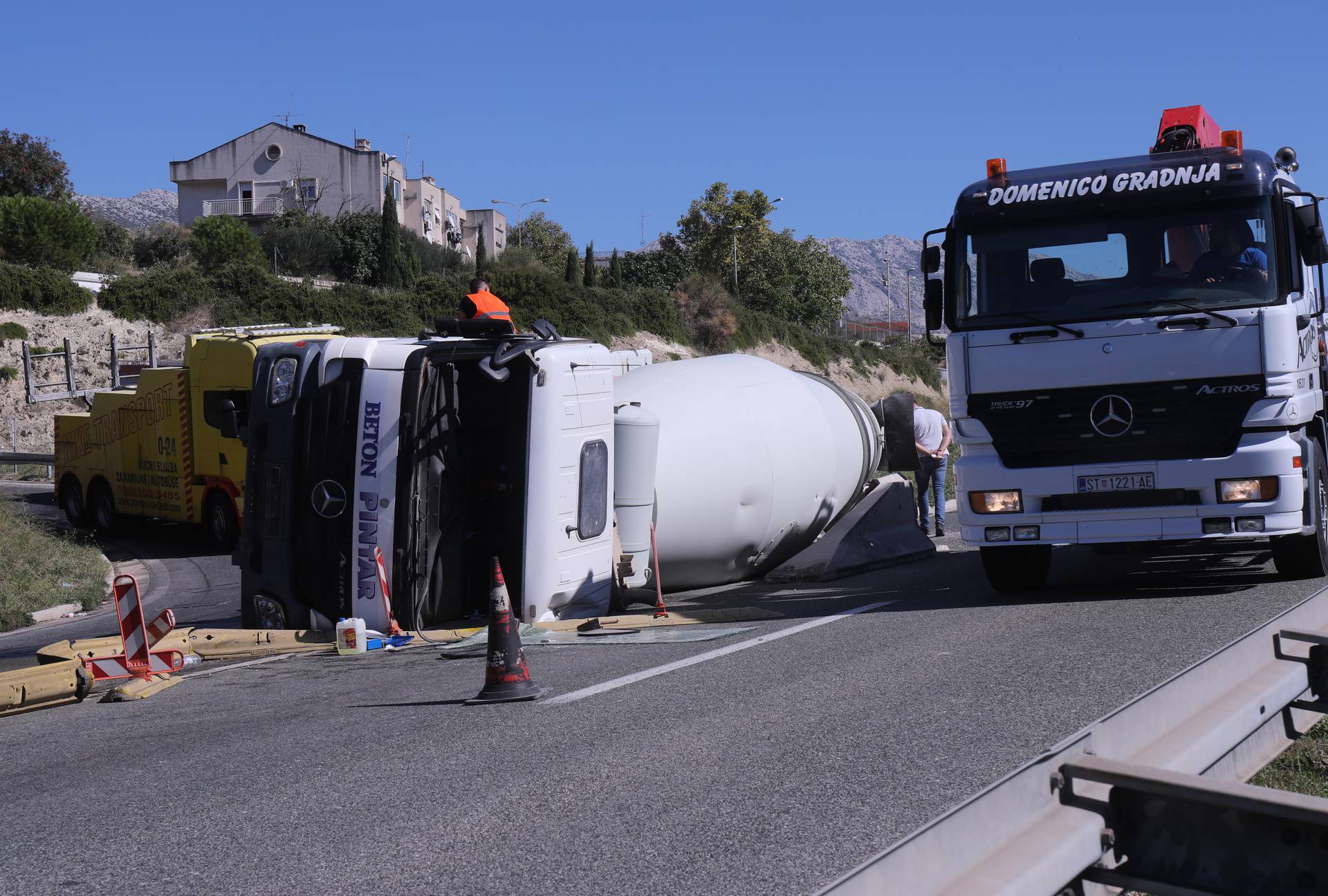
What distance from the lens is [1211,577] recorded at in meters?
11.3

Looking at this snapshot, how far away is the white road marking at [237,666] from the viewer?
30.4ft

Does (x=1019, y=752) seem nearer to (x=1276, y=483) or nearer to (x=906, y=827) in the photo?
(x=906, y=827)

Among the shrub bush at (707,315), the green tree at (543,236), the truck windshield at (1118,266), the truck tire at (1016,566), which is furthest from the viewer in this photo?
the green tree at (543,236)

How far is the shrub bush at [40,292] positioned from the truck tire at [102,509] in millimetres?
24201

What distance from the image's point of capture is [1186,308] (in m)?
9.53

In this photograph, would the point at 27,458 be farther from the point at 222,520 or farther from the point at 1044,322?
the point at 1044,322

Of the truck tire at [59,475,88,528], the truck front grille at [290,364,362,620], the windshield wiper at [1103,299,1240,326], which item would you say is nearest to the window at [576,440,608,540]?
the truck front grille at [290,364,362,620]

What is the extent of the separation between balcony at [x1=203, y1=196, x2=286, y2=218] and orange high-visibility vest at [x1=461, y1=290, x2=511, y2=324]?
7171 cm

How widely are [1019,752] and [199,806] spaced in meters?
3.31

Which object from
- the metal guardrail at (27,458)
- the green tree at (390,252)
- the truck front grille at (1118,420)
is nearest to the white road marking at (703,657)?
the truck front grille at (1118,420)

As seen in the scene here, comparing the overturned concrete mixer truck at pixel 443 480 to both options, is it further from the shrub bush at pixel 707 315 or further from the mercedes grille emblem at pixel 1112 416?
the shrub bush at pixel 707 315

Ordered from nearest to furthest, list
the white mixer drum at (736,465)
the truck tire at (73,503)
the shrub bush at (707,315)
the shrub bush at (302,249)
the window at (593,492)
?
the window at (593,492), the white mixer drum at (736,465), the truck tire at (73,503), the shrub bush at (302,249), the shrub bush at (707,315)

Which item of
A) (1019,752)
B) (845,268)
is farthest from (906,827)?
(845,268)

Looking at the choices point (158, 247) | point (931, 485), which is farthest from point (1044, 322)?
point (158, 247)
